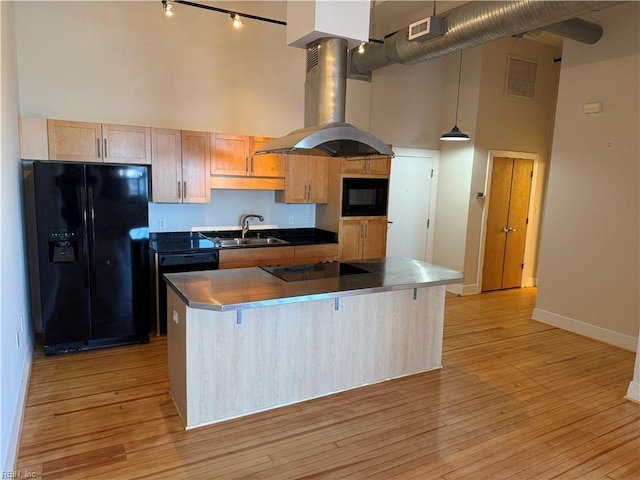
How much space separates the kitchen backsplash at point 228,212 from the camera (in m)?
4.82

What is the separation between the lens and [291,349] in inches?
122

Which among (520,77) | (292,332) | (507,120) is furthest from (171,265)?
(520,77)

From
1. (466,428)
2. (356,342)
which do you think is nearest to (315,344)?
(356,342)

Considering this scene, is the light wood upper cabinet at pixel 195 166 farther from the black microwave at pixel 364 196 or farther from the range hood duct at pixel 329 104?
the black microwave at pixel 364 196

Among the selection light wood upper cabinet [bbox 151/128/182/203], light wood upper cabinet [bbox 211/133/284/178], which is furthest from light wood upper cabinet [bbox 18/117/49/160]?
light wood upper cabinet [bbox 211/133/284/178]

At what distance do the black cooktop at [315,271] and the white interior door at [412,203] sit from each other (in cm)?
283

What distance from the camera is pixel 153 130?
14.2 ft

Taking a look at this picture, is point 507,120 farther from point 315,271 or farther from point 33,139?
point 33,139

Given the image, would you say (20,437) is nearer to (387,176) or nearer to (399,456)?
(399,456)

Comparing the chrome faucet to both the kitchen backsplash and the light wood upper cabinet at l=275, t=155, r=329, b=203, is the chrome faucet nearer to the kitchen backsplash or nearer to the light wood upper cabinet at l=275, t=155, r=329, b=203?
the kitchen backsplash

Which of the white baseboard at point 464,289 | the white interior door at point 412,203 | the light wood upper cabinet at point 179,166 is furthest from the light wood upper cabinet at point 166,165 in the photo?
the white baseboard at point 464,289

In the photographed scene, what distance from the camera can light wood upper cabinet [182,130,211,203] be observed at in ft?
14.8

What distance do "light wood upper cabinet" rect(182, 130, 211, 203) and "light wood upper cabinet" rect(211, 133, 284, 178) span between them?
77 mm

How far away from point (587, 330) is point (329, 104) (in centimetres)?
385
